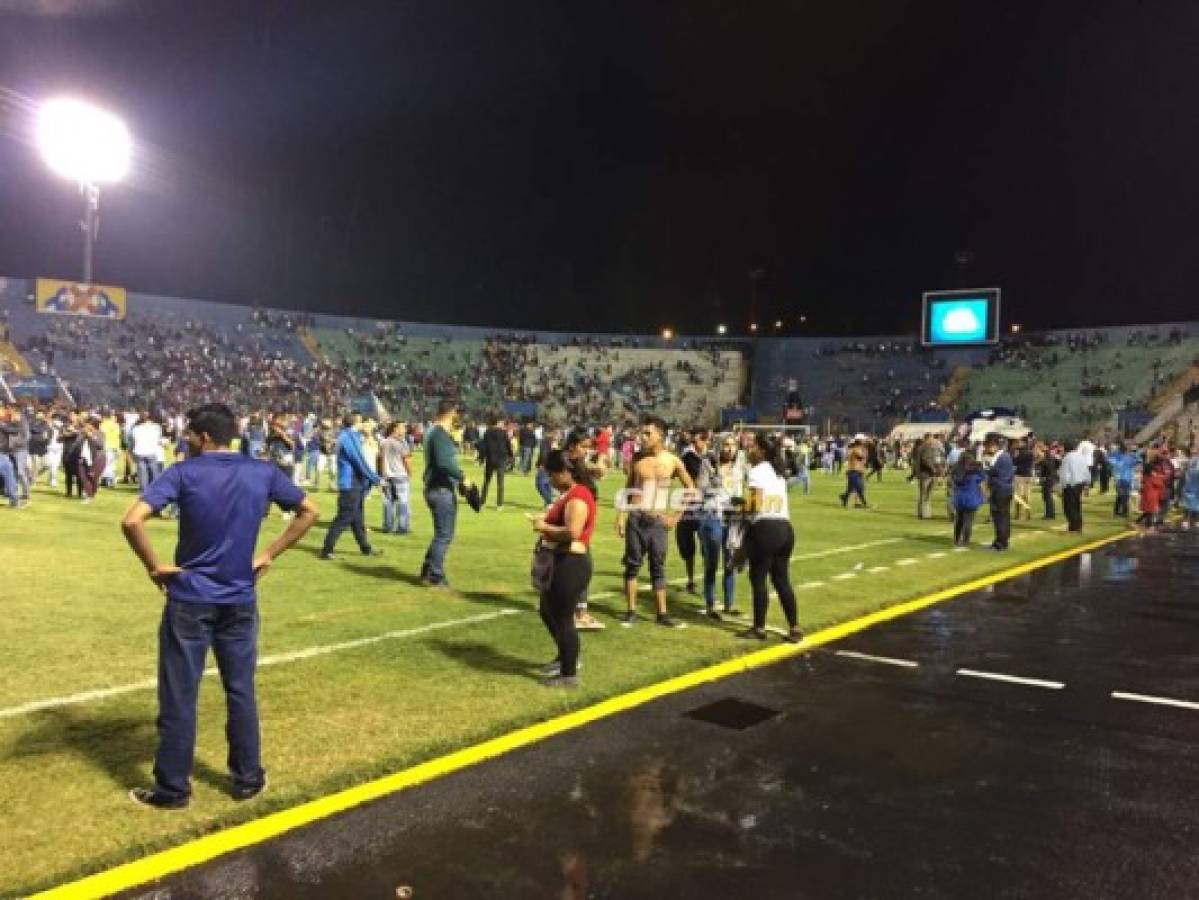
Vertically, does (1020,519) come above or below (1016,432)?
below

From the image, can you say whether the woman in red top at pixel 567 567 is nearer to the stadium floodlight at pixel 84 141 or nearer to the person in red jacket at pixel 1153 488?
the person in red jacket at pixel 1153 488

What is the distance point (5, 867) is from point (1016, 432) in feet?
144

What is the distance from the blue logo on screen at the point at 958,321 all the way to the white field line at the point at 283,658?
1774 inches

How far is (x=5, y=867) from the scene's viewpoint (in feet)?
11.6

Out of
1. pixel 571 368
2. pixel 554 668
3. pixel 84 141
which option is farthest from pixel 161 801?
pixel 571 368

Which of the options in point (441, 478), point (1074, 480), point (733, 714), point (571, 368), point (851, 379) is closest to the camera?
point (733, 714)

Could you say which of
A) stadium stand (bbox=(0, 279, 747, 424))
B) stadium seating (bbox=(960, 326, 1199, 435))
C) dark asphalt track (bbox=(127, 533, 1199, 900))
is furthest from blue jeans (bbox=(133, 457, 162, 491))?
stadium seating (bbox=(960, 326, 1199, 435))

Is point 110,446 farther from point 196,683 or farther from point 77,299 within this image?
point 77,299

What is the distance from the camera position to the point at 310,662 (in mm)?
6594

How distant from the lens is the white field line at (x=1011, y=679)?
6730 millimetres

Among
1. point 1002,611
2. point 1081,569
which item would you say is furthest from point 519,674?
point 1081,569

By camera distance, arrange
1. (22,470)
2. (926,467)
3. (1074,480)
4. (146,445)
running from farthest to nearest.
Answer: (926,467) < (1074,480) < (146,445) < (22,470)

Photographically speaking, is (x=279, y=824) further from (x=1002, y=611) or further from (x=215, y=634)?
(x=1002, y=611)

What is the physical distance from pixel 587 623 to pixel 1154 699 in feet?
14.0
